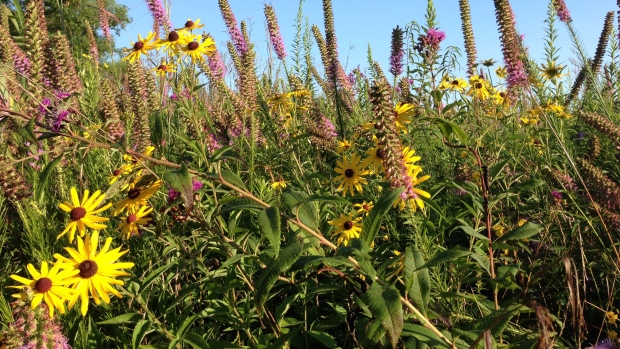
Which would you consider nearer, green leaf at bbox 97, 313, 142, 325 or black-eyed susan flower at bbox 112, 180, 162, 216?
black-eyed susan flower at bbox 112, 180, 162, 216

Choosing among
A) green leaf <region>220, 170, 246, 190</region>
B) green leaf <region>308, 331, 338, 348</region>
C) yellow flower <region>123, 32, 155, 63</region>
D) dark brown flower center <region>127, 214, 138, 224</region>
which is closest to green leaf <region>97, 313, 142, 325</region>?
dark brown flower center <region>127, 214, 138, 224</region>

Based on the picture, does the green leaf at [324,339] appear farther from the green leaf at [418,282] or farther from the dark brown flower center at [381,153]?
the dark brown flower center at [381,153]

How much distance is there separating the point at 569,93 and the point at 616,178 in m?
2.52

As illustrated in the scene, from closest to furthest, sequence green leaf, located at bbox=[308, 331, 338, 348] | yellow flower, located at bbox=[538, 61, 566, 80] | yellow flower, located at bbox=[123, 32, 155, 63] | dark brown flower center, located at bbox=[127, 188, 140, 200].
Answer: dark brown flower center, located at bbox=[127, 188, 140, 200], green leaf, located at bbox=[308, 331, 338, 348], yellow flower, located at bbox=[123, 32, 155, 63], yellow flower, located at bbox=[538, 61, 566, 80]

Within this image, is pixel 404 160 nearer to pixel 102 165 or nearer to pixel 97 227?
pixel 97 227

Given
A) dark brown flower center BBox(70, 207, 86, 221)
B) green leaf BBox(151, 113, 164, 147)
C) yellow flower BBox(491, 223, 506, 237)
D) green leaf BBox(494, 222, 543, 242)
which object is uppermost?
green leaf BBox(151, 113, 164, 147)

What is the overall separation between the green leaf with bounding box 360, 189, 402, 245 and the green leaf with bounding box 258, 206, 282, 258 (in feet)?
0.81

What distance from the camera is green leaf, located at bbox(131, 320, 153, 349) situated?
1.42m

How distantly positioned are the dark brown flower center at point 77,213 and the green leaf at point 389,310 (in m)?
0.93

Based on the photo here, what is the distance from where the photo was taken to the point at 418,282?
118 centimetres

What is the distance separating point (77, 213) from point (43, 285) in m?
0.24

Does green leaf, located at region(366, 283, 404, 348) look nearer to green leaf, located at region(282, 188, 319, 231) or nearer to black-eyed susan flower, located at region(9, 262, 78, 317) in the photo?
green leaf, located at region(282, 188, 319, 231)

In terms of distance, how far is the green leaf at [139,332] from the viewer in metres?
1.42

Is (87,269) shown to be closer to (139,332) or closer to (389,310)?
(139,332)
